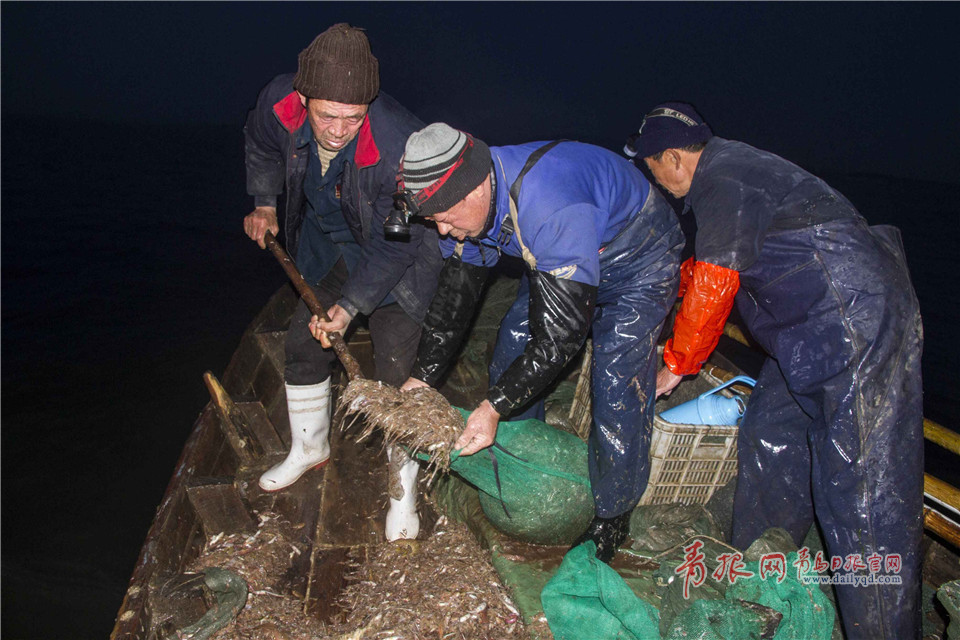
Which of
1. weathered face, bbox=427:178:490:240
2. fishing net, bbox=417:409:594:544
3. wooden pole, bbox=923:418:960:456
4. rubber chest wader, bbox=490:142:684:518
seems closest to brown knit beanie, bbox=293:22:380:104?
weathered face, bbox=427:178:490:240

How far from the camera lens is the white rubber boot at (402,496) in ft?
10.6

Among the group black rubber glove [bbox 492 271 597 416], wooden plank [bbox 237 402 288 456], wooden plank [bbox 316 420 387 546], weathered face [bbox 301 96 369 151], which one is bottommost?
wooden plank [bbox 237 402 288 456]

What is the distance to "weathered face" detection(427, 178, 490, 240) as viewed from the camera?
235cm

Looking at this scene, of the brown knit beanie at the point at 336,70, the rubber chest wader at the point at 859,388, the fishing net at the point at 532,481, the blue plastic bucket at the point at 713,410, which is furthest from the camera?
the blue plastic bucket at the point at 713,410

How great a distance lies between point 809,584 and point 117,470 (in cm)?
840

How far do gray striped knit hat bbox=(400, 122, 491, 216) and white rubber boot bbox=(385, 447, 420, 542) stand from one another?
1.51 meters

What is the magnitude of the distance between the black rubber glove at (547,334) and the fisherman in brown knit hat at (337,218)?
3.29 ft

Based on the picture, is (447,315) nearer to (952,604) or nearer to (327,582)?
(327,582)

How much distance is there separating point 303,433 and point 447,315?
1.43 meters

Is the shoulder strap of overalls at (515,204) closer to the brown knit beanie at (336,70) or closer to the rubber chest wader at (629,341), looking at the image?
the rubber chest wader at (629,341)

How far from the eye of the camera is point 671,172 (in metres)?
2.95

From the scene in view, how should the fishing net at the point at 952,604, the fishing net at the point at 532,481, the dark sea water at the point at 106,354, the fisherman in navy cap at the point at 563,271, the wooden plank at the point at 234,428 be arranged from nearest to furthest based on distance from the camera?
the fishing net at the point at 952,604
the fisherman in navy cap at the point at 563,271
the fishing net at the point at 532,481
the wooden plank at the point at 234,428
the dark sea water at the point at 106,354

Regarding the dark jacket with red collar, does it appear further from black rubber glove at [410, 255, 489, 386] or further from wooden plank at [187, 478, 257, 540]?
wooden plank at [187, 478, 257, 540]

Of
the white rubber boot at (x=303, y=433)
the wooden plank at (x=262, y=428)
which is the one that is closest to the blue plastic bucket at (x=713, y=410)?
the white rubber boot at (x=303, y=433)
